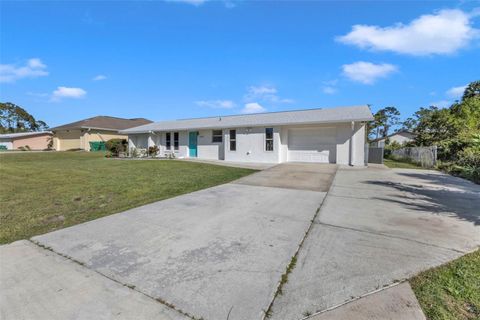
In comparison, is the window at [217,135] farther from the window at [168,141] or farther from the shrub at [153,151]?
the shrub at [153,151]

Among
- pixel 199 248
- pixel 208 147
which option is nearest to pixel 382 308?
pixel 199 248

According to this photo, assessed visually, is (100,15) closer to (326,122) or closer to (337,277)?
(326,122)

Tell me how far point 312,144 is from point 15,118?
240 feet

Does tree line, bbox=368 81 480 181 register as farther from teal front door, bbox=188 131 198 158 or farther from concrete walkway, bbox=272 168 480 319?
teal front door, bbox=188 131 198 158

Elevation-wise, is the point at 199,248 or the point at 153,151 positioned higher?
the point at 153,151

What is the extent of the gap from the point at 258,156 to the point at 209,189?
8.89m

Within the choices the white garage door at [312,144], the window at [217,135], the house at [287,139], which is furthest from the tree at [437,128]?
the window at [217,135]

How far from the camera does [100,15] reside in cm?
1152

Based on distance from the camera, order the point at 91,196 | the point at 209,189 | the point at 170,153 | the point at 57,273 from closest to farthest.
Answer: the point at 57,273, the point at 91,196, the point at 209,189, the point at 170,153

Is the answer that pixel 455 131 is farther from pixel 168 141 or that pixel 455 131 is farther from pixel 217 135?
pixel 168 141

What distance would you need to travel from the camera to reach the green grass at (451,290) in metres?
2.01

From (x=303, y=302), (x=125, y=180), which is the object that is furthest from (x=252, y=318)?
(x=125, y=180)

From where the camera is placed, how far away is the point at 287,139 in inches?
623

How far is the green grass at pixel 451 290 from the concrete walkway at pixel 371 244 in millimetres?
135
